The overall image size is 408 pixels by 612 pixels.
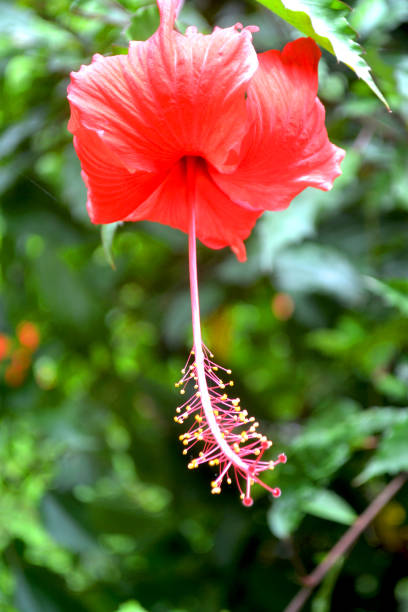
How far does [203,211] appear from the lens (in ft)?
2.26

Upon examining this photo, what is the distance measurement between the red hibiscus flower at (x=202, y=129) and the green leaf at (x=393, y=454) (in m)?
0.29

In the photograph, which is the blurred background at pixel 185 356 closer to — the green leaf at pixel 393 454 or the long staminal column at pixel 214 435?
the green leaf at pixel 393 454

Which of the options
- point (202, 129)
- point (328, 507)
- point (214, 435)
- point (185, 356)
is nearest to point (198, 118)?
point (202, 129)

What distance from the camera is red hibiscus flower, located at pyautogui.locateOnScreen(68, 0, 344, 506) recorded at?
1.64 feet

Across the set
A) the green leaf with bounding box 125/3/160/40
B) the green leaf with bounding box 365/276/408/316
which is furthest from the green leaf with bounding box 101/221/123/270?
the green leaf with bounding box 365/276/408/316

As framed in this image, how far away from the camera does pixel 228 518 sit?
1287 mm

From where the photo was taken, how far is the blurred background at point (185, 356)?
97 centimetres

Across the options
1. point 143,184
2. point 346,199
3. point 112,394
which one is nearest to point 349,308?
point 346,199

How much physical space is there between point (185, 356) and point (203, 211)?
2.68 feet

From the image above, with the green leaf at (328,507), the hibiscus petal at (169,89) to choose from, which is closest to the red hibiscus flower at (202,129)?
the hibiscus petal at (169,89)

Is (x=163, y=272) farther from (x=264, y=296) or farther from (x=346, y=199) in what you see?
(x=346, y=199)

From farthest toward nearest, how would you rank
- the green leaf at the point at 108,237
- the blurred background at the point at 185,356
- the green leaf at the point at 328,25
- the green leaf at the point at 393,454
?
1. the blurred background at the point at 185,356
2. the green leaf at the point at 393,454
3. the green leaf at the point at 108,237
4. the green leaf at the point at 328,25

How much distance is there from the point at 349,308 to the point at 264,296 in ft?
0.93

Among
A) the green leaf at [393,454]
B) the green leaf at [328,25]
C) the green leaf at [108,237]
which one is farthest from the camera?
the green leaf at [393,454]
